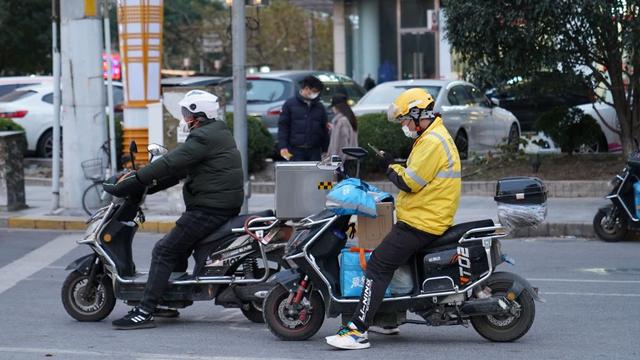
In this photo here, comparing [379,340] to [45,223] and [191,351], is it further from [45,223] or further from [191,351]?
[45,223]

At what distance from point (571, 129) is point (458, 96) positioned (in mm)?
2660

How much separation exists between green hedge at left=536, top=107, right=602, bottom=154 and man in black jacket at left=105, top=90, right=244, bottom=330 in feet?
35.3

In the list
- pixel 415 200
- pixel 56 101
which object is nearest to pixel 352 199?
pixel 415 200

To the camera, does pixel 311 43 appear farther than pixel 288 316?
Yes

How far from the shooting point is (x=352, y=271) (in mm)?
7969

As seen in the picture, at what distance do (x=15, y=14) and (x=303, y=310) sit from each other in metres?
38.0

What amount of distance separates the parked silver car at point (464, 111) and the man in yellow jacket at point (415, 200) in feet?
39.4

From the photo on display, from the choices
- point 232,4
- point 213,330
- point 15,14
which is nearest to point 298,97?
point 232,4

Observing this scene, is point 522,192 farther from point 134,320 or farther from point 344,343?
point 134,320

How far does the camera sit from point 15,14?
4372cm

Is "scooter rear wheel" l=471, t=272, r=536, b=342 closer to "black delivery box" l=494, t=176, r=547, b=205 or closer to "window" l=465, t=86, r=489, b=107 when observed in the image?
"black delivery box" l=494, t=176, r=547, b=205

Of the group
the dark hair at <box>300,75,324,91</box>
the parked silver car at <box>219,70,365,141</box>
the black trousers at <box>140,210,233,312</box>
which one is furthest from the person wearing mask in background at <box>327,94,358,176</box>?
the parked silver car at <box>219,70,365,141</box>

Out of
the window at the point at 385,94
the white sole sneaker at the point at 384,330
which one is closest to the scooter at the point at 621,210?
the white sole sneaker at the point at 384,330

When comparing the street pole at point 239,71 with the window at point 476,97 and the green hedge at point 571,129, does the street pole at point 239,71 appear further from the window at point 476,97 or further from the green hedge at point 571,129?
the window at point 476,97
